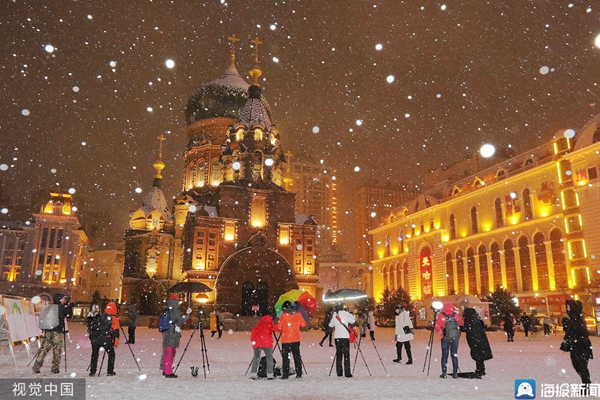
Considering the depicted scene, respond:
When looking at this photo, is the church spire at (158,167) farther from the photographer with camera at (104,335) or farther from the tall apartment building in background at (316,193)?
the tall apartment building in background at (316,193)

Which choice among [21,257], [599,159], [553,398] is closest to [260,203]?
[599,159]

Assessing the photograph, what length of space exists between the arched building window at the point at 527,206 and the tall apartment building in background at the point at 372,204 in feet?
297

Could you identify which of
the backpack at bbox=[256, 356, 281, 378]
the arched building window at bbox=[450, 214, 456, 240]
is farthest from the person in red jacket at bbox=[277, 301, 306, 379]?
the arched building window at bbox=[450, 214, 456, 240]

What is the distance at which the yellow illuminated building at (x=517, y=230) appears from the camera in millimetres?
38094

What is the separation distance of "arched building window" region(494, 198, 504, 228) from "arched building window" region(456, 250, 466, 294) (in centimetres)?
622

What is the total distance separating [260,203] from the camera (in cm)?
4206

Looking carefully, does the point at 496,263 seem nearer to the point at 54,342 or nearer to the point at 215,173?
the point at 215,173

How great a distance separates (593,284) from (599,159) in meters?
9.93

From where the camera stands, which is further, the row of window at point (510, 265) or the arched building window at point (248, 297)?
the row of window at point (510, 265)

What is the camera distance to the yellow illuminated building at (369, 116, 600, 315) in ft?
125

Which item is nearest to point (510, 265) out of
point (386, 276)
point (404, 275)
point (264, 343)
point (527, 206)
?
point (527, 206)

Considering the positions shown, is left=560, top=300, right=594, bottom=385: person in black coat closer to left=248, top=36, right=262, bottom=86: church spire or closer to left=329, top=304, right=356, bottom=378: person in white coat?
left=329, top=304, right=356, bottom=378: person in white coat

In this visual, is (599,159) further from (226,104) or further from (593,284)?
(226,104)

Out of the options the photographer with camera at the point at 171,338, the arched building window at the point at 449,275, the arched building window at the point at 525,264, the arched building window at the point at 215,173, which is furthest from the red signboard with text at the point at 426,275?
the photographer with camera at the point at 171,338
